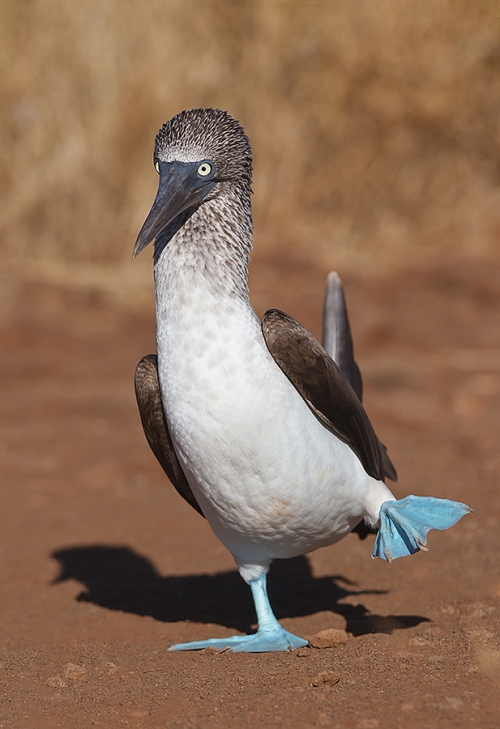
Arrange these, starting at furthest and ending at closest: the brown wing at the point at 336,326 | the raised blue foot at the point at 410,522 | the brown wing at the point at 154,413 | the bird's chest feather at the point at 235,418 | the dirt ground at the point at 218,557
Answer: the brown wing at the point at 336,326 < the brown wing at the point at 154,413 < the raised blue foot at the point at 410,522 < the bird's chest feather at the point at 235,418 < the dirt ground at the point at 218,557

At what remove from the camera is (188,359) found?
345 centimetres

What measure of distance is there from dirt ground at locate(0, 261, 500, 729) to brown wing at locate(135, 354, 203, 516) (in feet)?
2.69

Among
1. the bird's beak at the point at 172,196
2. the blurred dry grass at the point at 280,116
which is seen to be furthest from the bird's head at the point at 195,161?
the blurred dry grass at the point at 280,116

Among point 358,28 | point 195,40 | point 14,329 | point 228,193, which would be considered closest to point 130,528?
point 228,193

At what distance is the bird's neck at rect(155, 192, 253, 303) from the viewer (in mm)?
3492

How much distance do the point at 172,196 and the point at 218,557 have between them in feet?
9.14

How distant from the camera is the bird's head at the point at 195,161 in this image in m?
3.49

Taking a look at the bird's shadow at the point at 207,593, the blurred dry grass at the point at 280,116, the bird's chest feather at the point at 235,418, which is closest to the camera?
the bird's chest feather at the point at 235,418

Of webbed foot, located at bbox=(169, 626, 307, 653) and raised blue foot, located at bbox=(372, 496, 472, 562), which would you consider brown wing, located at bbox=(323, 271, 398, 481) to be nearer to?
raised blue foot, located at bbox=(372, 496, 472, 562)

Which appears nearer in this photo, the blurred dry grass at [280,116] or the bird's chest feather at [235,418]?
the bird's chest feather at [235,418]

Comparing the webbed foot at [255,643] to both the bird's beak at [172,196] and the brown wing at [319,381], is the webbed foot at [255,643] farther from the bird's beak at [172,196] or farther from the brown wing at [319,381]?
the bird's beak at [172,196]

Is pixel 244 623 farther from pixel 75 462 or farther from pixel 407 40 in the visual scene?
pixel 407 40

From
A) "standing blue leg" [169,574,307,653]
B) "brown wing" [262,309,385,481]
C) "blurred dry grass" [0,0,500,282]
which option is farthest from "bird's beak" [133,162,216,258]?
"blurred dry grass" [0,0,500,282]

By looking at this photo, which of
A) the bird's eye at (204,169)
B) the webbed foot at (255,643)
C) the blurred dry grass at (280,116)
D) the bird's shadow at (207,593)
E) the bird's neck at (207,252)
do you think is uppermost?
the blurred dry grass at (280,116)
